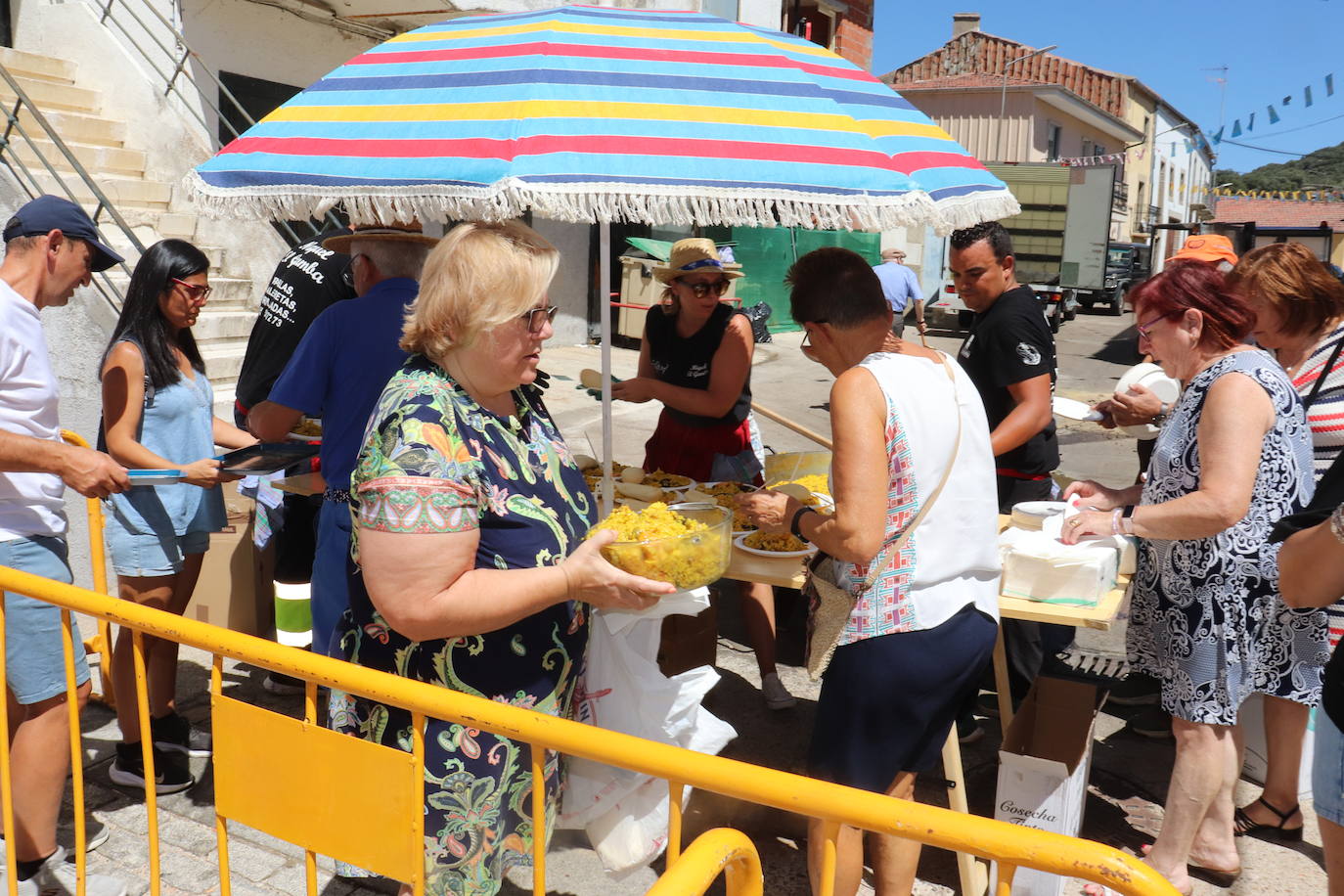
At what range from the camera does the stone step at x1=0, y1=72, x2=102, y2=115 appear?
816 centimetres

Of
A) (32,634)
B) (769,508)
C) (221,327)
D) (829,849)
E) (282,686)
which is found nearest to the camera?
(829,849)

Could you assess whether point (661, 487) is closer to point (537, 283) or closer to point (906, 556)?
point (906, 556)

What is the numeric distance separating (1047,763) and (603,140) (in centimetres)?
221

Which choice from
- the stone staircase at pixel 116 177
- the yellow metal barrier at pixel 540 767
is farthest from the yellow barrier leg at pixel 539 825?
the stone staircase at pixel 116 177

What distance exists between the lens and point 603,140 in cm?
221

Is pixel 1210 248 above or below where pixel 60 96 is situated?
below

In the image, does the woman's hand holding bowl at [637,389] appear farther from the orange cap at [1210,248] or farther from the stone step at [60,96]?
the stone step at [60,96]

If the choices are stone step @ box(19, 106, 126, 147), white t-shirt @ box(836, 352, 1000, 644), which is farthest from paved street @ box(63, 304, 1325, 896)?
stone step @ box(19, 106, 126, 147)

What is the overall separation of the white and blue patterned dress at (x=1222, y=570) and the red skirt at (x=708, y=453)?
1824mm

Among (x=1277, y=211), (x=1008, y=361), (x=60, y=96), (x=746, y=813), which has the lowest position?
(x=746, y=813)

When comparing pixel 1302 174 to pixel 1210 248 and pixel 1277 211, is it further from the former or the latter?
pixel 1210 248

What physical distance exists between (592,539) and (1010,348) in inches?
98.1

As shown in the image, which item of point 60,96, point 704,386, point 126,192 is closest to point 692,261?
point 704,386

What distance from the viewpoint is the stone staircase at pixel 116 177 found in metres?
7.29
